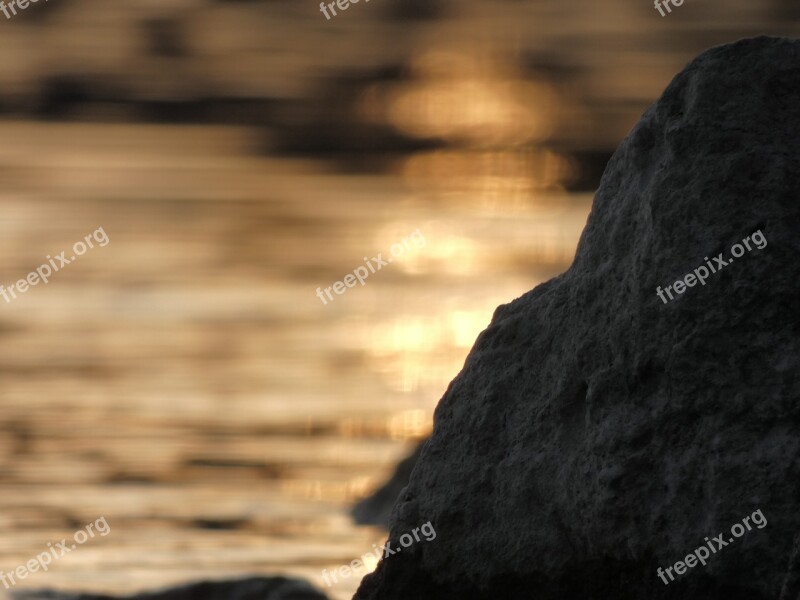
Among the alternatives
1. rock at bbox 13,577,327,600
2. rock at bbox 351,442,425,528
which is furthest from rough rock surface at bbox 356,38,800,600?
rock at bbox 351,442,425,528

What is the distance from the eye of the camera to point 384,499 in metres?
5.77

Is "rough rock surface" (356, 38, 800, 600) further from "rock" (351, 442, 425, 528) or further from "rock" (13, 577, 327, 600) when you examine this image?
"rock" (351, 442, 425, 528)

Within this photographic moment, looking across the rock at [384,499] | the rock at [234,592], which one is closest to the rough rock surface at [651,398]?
the rock at [234,592]

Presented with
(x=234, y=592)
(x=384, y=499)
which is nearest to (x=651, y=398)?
(x=234, y=592)

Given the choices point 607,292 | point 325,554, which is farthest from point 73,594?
point 607,292

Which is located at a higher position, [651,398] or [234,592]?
[234,592]

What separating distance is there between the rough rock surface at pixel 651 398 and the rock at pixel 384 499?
8.29 ft

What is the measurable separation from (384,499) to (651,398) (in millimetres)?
3095

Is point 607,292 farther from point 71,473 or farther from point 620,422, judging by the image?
point 71,473

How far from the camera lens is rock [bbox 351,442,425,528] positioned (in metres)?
5.66

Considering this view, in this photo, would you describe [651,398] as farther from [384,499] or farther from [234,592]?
[384,499]

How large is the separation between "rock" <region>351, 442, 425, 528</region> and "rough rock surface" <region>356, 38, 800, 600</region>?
253 cm

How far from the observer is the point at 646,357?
9.14 feet

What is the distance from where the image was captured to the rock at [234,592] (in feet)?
14.1
